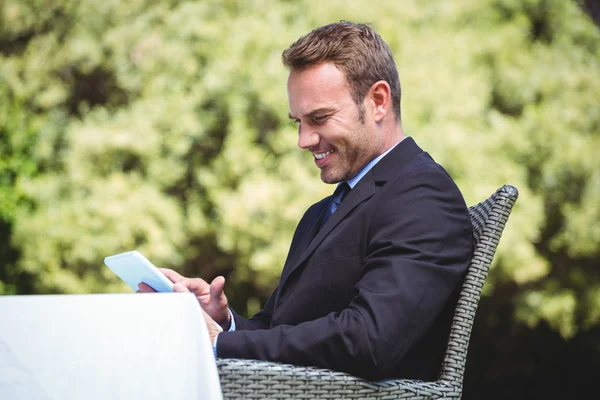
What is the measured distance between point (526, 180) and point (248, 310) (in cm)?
318

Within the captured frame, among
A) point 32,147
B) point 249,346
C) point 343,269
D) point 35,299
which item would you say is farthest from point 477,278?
point 32,147

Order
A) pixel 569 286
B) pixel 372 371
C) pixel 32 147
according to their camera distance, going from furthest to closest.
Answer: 1. pixel 32 147
2. pixel 569 286
3. pixel 372 371

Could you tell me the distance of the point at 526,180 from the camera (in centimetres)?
663

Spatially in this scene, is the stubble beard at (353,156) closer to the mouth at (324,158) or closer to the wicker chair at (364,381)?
the mouth at (324,158)

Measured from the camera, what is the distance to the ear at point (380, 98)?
1.96m

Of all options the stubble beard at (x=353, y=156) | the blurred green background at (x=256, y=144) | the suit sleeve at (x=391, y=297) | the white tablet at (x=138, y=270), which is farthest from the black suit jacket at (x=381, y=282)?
the blurred green background at (x=256, y=144)

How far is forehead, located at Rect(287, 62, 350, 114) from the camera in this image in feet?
6.26

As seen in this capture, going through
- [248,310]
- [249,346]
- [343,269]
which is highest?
[343,269]

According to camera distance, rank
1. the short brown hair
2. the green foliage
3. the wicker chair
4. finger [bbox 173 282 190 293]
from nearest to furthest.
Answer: the wicker chair
finger [bbox 173 282 190 293]
the short brown hair
the green foliage

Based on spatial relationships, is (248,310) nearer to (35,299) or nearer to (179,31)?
(179,31)

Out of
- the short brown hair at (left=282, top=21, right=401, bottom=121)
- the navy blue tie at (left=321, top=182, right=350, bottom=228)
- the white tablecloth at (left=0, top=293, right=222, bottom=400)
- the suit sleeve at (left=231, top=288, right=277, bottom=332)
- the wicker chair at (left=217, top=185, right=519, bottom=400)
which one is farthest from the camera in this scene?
the suit sleeve at (left=231, top=288, right=277, bottom=332)

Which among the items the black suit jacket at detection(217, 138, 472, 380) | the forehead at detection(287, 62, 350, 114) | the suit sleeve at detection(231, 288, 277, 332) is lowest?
the suit sleeve at detection(231, 288, 277, 332)

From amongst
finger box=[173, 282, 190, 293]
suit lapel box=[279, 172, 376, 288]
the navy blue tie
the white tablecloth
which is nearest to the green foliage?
the navy blue tie

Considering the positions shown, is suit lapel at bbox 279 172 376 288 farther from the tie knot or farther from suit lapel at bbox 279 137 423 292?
the tie knot
